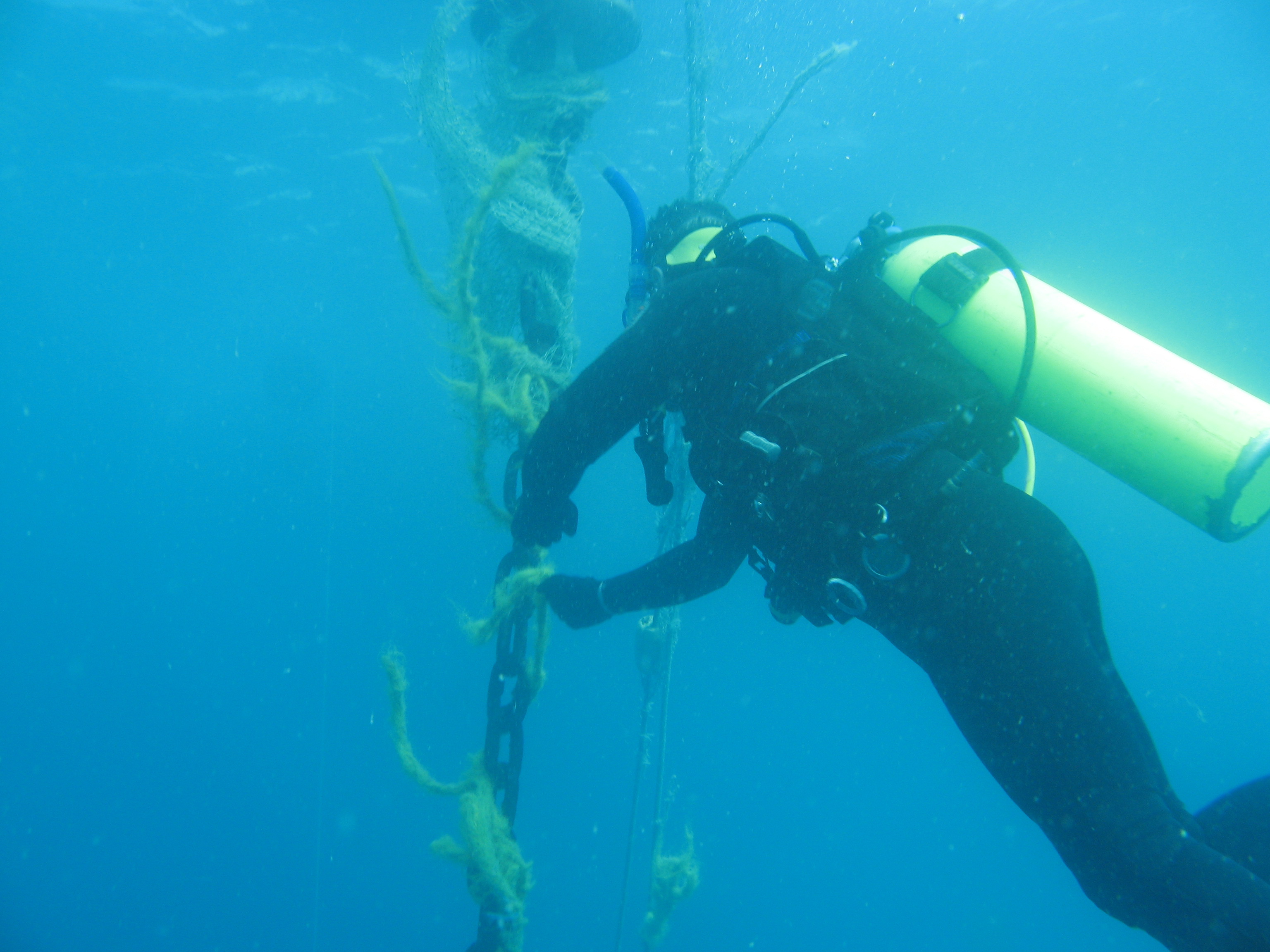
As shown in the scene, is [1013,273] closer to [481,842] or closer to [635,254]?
[635,254]

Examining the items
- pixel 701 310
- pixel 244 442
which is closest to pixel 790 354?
pixel 701 310

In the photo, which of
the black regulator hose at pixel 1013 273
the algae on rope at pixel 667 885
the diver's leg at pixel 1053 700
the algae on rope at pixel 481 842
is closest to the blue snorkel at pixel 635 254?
the black regulator hose at pixel 1013 273

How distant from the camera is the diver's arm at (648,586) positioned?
11.5 ft

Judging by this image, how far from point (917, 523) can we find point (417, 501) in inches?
2300

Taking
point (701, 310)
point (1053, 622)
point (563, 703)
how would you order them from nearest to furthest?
1. point (1053, 622)
2. point (701, 310)
3. point (563, 703)

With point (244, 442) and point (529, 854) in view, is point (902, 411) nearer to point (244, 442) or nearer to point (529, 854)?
point (529, 854)

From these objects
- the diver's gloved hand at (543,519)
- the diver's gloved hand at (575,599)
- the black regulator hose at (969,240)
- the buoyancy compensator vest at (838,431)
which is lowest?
the diver's gloved hand at (575,599)

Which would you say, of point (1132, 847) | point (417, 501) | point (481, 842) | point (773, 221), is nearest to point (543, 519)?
point (481, 842)

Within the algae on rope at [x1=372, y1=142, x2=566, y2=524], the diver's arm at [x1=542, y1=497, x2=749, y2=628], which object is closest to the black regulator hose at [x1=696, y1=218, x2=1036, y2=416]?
the algae on rope at [x1=372, y1=142, x2=566, y2=524]

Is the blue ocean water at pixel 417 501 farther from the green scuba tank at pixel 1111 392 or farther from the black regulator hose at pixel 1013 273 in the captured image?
the green scuba tank at pixel 1111 392

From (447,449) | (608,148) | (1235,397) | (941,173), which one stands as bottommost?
(447,449)

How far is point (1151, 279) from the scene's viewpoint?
24.8 m

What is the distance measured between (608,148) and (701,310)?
52.2ft

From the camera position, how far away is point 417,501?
57.0 m
